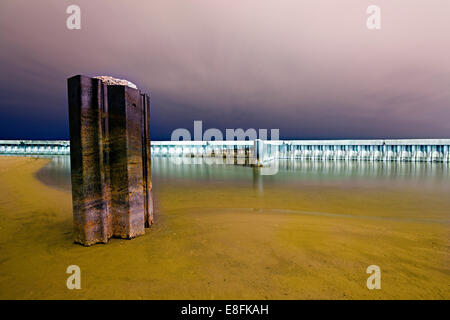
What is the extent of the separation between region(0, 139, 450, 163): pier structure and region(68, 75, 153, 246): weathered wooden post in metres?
15.0

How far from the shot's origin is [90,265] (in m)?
2.60

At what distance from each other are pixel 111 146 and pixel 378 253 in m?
4.77

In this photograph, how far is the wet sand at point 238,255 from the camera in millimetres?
2174

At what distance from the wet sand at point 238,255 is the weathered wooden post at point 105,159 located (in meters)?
0.34

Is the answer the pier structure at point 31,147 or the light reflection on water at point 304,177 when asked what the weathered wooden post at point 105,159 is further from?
the pier structure at point 31,147

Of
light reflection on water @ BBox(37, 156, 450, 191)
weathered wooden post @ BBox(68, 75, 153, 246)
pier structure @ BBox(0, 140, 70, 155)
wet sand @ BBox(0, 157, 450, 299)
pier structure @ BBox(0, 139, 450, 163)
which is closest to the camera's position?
wet sand @ BBox(0, 157, 450, 299)

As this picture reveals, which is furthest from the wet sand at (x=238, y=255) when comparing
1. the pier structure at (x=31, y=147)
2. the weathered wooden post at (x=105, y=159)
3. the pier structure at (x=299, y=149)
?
the pier structure at (x=31, y=147)

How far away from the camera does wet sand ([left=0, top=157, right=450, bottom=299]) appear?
7.13 feet

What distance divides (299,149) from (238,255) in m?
26.4

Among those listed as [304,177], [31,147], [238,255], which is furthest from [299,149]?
[31,147]

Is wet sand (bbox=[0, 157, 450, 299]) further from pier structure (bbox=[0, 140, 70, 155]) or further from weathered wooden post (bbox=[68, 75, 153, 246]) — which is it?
pier structure (bbox=[0, 140, 70, 155])

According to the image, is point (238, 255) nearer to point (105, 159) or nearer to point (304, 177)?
point (105, 159)

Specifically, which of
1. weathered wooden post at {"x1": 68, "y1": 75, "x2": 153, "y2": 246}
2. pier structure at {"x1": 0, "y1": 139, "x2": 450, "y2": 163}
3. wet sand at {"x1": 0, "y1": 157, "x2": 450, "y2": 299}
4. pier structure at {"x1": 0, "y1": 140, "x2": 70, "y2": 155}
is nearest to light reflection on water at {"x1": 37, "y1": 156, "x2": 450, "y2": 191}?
wet sand at {"x1": 0, "y1": 157, "x2": 450, "y2": 299}

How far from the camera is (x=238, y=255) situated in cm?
293
